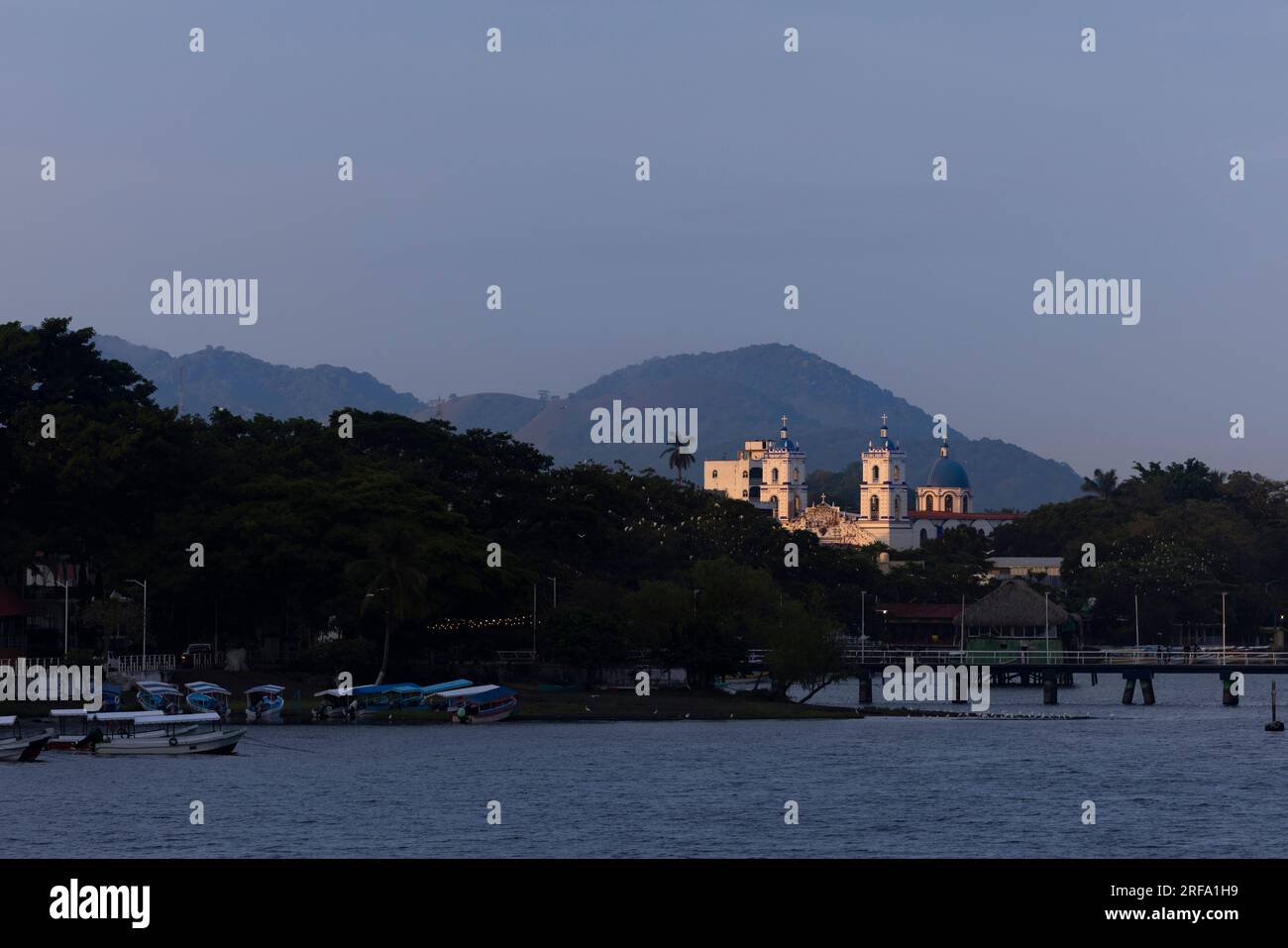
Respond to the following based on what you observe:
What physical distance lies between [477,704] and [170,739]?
25491mm

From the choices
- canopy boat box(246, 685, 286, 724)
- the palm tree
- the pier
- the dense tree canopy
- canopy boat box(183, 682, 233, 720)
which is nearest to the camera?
canopy boat box(183, 682, 233, 720)

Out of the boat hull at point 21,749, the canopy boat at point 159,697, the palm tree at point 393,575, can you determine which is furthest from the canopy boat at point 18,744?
the palm tree at point 393,575

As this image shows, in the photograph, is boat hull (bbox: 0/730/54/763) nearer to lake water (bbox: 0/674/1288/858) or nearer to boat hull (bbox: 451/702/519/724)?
lake water (bbox: 0/674/1288/858)

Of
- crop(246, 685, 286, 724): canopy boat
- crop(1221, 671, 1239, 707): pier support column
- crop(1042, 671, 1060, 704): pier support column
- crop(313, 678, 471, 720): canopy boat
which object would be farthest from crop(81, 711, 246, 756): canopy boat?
crop(1221, 671, 1239, 707): pier support column

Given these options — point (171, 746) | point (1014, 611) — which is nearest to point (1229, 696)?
point (1014, 611)

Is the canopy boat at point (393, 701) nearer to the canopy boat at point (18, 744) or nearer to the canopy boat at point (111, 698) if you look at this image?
the canopy boat at point (111, 698)

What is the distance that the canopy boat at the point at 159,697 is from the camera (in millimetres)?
95750

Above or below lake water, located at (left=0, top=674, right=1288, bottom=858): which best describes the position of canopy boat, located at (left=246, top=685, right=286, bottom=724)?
above

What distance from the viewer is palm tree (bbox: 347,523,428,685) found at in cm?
10881

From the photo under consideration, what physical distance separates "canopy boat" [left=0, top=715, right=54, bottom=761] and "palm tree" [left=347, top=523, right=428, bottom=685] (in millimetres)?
26184

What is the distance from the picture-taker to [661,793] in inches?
2867

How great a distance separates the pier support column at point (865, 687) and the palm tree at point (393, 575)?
130 feet

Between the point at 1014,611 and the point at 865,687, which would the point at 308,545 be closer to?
the point at 865,687
